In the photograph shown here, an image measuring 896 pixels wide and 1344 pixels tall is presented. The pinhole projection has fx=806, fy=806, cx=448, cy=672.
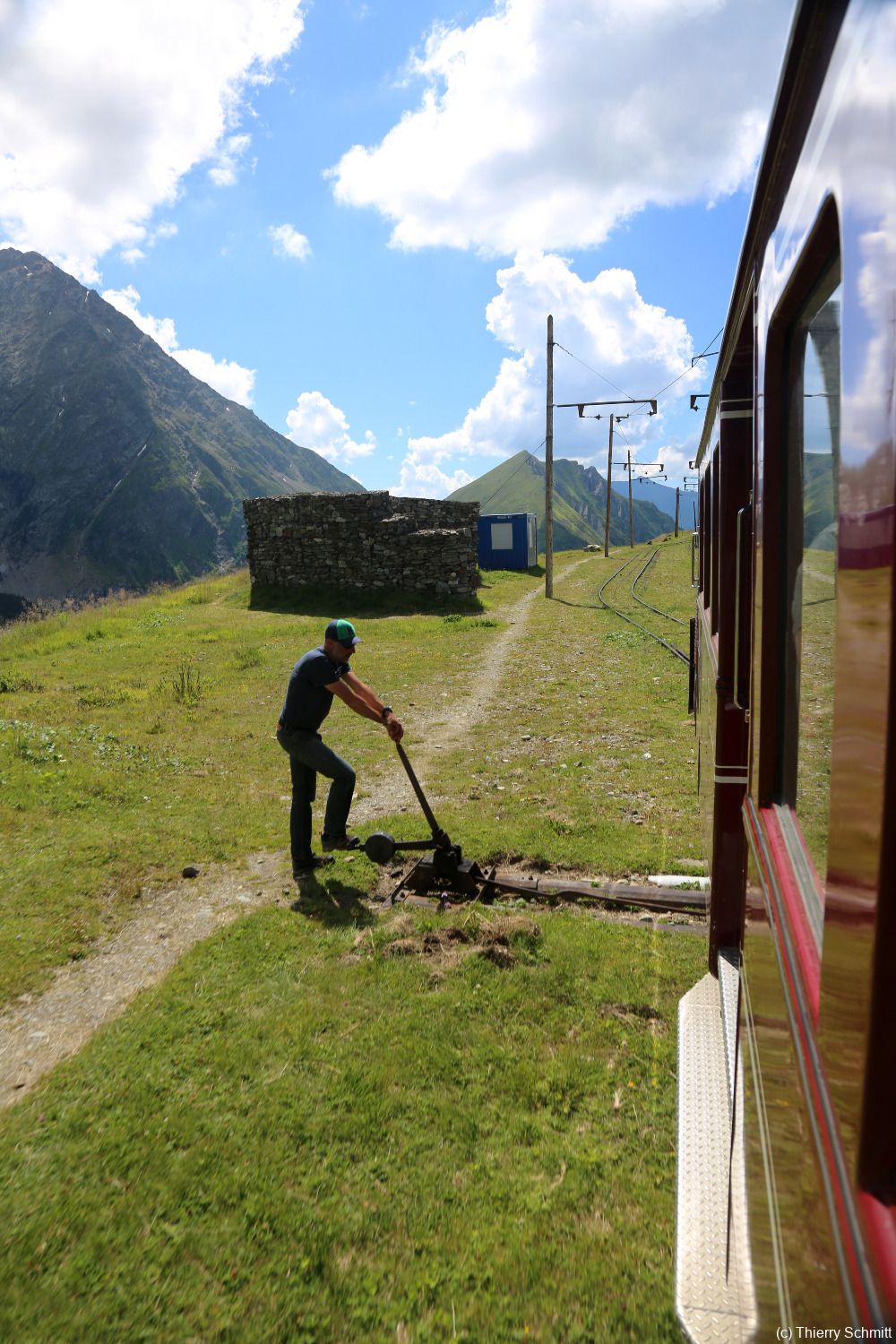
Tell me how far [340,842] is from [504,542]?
26241mm

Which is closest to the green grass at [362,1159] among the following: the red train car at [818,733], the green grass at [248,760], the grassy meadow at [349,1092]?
the grassy meadow at [349,1092]

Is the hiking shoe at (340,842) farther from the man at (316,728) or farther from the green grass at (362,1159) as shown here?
the green grass at (362,1159)

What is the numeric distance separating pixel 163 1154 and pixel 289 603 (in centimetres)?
1943

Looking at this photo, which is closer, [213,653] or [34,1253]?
[34,1253]

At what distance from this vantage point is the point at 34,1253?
2.55 meters

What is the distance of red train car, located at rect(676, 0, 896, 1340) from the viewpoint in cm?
82

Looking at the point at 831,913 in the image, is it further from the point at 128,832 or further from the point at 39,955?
the point at 128,832

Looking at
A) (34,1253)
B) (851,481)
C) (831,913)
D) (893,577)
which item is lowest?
(34,1253)

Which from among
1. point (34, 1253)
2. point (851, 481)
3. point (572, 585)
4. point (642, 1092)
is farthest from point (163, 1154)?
point (572, 585)

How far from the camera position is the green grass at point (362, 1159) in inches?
93.5

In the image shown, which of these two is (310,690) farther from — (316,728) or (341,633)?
(341,633)

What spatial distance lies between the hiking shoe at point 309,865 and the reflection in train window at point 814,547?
430cm

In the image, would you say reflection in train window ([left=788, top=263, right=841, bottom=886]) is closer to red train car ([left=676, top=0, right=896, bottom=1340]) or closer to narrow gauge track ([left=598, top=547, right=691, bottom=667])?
red train car ([left=676, top=0, right=896, bottom=1340])

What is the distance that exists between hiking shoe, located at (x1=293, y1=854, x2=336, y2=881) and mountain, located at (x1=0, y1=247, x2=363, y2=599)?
107354mm
